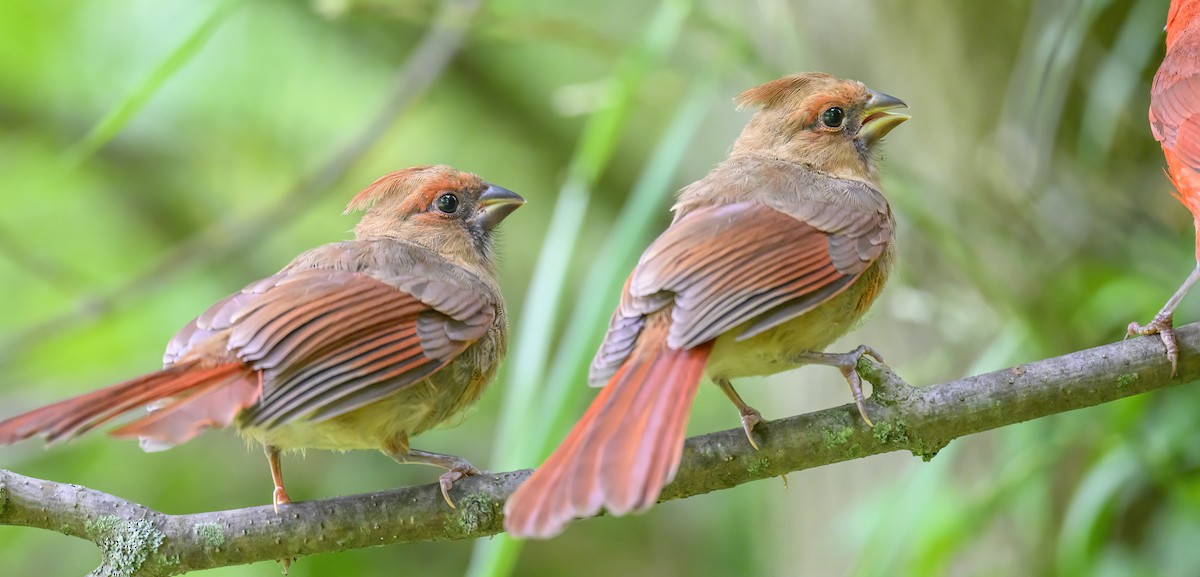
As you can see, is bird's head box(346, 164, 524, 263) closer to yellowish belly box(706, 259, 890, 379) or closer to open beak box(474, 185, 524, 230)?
open beak box(474, 185, 524, 230)

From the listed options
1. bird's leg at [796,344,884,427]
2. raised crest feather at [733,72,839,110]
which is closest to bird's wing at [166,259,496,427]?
bird's leg at [796,344,884,427]

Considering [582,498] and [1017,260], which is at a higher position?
[1017,260]

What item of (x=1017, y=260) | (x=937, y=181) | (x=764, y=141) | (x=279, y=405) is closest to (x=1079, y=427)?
(x=1017, y=260)

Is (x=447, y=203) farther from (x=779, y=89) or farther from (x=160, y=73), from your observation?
(x=779, y=89)

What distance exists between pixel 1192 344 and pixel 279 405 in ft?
5.41

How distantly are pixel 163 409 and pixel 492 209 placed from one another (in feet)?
3.73

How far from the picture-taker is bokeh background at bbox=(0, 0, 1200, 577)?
3307mm

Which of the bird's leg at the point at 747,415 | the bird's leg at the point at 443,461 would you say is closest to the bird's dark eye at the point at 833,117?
the bird's leg at the point at 747,415

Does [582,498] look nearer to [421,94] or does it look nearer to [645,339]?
[645,339]

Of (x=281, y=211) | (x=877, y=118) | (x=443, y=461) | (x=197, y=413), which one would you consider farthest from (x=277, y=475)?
(x=281, y=211)

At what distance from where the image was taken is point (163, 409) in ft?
6.28

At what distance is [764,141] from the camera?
2787 millimetres

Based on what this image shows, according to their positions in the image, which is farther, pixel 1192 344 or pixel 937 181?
pixel 937 181

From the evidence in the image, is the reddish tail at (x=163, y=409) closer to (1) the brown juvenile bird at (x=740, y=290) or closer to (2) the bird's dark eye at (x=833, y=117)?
(1) the brown juvenile bird at (x=740, y=290)
